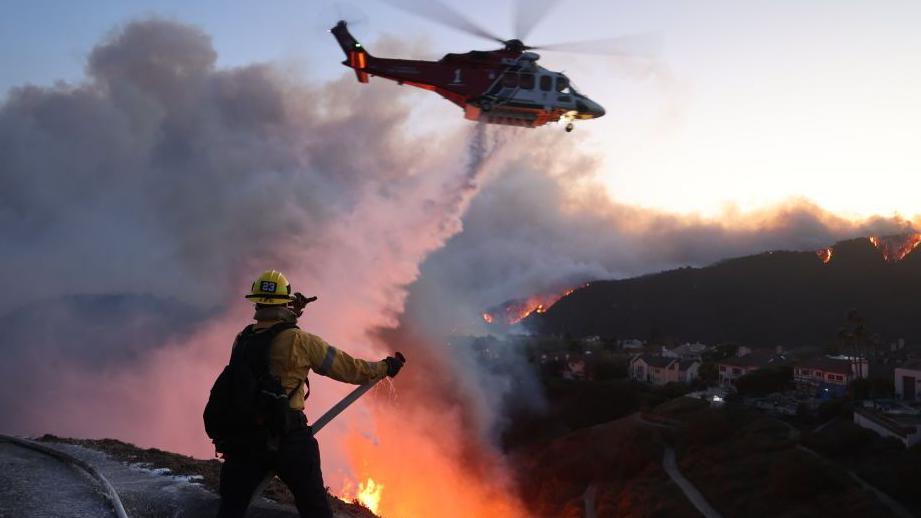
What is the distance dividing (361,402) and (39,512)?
28.6m

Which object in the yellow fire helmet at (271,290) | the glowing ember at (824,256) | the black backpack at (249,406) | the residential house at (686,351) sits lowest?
the residential house at (686,351)

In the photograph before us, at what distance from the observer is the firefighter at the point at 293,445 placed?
4977 millimetres

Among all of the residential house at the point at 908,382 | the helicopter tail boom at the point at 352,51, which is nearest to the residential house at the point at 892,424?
the residential house at the point at 908,382

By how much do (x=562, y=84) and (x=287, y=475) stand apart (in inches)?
703

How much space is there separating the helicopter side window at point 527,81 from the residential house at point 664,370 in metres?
52.7

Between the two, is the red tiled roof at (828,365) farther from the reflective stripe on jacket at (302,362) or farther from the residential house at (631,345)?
the reflective stripe on jacket at (302,362)

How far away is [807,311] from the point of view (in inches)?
4584

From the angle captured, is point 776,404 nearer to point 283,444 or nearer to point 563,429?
point 563,429

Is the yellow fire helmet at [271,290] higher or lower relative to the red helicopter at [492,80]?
lower

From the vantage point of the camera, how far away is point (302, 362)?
16.5 feet

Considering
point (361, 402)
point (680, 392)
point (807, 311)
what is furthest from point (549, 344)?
point (807, 311)

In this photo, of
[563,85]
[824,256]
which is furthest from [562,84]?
[824,256]

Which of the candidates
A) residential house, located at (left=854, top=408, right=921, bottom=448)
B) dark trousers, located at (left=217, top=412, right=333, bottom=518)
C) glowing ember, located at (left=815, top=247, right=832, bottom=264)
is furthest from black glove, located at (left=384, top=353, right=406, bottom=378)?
glowing ember, located at (left=815, top=247, right=832, bottom=264)

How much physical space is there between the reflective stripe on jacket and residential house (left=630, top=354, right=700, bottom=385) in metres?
65.8
